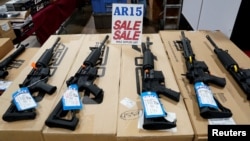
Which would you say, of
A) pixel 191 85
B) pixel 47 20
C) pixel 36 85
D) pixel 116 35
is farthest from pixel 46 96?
pixel 47 20

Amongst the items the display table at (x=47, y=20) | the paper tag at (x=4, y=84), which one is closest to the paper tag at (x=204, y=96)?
the paper tag at (x=4, y=84)

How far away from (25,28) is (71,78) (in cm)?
131

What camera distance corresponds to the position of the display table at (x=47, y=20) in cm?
212

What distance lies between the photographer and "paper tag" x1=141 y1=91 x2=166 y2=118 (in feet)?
2.45

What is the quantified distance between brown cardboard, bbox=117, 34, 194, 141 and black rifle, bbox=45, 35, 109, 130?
137 millimetres

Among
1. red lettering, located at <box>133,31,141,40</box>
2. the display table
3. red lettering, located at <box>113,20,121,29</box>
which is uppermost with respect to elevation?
red lettering, located at <box>113,20,121,29</box>

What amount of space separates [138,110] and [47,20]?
2.04 meters

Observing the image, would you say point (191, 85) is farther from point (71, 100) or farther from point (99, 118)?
point (71, 100)

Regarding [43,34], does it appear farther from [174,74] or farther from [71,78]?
[174,74]

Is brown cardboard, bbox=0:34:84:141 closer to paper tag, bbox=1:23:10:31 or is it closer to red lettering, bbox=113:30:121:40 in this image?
red lettering, bbox=113:30:121:40

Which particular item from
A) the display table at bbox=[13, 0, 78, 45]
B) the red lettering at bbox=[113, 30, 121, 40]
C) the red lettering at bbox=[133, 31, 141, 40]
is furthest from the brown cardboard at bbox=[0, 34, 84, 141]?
the display table at bbox=[13, 0, 78, 45]

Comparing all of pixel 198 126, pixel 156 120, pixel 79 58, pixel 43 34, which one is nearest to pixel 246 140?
pixel 198 126

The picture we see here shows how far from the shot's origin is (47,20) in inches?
94.3

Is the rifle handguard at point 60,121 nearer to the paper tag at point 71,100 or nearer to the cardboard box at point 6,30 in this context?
the paper tag at point 71,100
